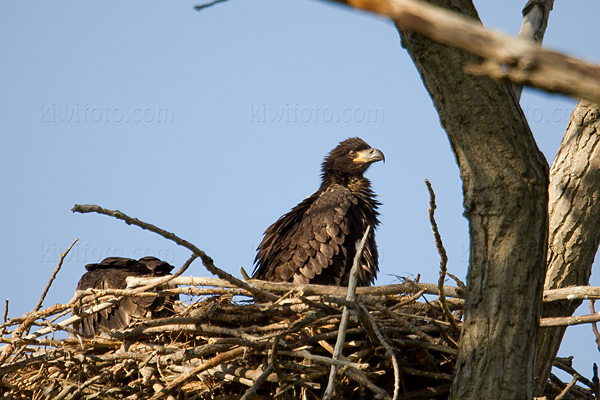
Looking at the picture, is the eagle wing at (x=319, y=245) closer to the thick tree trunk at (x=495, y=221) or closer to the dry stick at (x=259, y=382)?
the dry stick at (x=259, y=382)

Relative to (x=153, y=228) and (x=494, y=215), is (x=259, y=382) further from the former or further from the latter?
(x=494, y=215)

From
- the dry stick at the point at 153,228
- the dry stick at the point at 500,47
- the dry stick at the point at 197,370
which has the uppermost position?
the dry stick at the point at 500,47

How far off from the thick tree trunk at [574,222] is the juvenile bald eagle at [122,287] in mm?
3002

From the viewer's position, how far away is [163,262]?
6.20m

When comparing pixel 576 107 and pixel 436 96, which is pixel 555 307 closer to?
pixel 576 107

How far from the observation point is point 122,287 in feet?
19.8

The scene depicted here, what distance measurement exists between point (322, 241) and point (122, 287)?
2.09 metres

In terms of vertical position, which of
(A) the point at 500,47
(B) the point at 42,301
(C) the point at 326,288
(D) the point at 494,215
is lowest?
(B) the point at 42,301

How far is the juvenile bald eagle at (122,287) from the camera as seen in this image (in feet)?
18.4

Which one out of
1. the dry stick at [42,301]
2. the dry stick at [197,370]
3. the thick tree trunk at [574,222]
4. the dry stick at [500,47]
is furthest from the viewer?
the dry stick at [42,301]

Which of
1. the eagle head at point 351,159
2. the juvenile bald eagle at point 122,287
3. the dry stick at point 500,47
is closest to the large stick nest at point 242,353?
the juvenile bald eagle at point 122,287

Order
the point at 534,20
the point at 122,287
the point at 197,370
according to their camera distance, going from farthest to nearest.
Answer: the point at 122,287
the point at 534,20
the point at 197,370

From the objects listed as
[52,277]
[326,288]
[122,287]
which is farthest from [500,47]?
[122,287]

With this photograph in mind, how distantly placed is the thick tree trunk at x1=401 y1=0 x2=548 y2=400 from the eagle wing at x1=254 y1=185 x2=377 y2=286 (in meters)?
3.64
